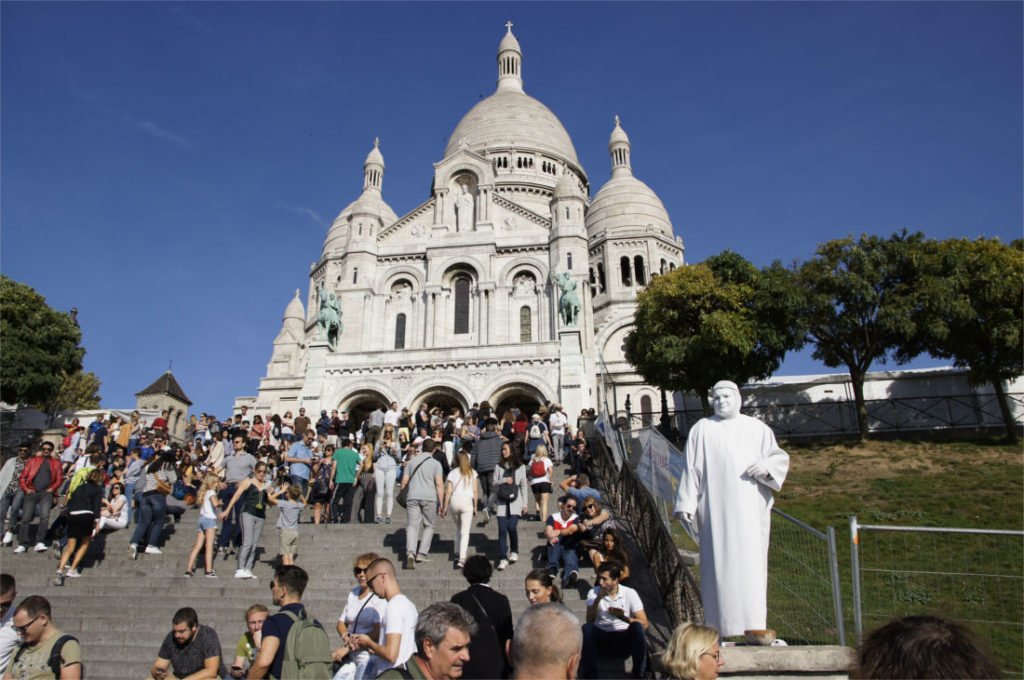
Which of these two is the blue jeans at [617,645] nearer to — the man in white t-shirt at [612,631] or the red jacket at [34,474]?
the man in white t-shirt at [612,631]

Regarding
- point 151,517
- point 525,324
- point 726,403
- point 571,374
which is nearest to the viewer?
point 726,403

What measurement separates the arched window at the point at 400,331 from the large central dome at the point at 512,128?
68.2 feet

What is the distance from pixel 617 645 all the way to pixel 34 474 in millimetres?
10835

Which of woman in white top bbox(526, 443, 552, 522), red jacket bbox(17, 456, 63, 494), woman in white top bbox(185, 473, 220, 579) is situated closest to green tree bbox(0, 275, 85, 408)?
red jacket bbox(17, 456, 63, 494)

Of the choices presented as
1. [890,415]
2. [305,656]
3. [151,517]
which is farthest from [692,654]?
[890,415]

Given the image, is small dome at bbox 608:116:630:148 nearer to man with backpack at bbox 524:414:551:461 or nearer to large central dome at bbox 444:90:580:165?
large central dome at bbox 444:90:580:165

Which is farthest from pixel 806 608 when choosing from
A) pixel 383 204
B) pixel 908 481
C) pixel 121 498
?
pixel 383 204

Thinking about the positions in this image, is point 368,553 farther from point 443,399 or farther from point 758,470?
point 443,399

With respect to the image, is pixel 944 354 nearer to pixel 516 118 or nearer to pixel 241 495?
pixel 241 495

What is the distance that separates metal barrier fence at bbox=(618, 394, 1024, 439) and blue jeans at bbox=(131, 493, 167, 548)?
59.0 feet

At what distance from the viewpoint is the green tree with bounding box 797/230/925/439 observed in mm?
25828

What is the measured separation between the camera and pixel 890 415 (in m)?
28.5

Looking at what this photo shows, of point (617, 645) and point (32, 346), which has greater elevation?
point (32, 346)

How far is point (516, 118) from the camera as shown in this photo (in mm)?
58375
